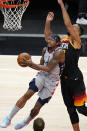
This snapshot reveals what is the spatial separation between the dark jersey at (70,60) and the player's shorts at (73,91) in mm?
57

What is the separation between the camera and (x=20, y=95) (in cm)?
630

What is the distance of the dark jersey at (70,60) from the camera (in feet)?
14.3

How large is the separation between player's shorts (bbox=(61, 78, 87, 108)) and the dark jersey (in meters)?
0.06

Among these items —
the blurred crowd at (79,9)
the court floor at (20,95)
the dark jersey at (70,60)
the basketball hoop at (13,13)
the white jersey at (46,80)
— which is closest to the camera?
the dark jersey at (70,60)

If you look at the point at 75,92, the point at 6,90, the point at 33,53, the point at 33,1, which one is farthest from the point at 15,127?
the point at 33,1

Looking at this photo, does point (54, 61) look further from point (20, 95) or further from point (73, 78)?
point (20, 95)

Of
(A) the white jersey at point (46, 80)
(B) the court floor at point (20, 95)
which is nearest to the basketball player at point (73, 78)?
(A) the white jersey at point (46, 80)

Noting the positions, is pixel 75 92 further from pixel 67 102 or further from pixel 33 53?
pixel 33 53

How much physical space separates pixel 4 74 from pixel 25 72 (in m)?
0.44

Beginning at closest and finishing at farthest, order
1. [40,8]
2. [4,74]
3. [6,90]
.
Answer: [6,90]
[4,74]
[40,8]

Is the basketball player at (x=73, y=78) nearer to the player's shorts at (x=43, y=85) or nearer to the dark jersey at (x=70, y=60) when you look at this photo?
the dark jersey at (x=70, y=60)

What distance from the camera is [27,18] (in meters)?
12.8

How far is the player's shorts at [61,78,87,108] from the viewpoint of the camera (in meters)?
4.46

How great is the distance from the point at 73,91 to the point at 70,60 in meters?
0.37
